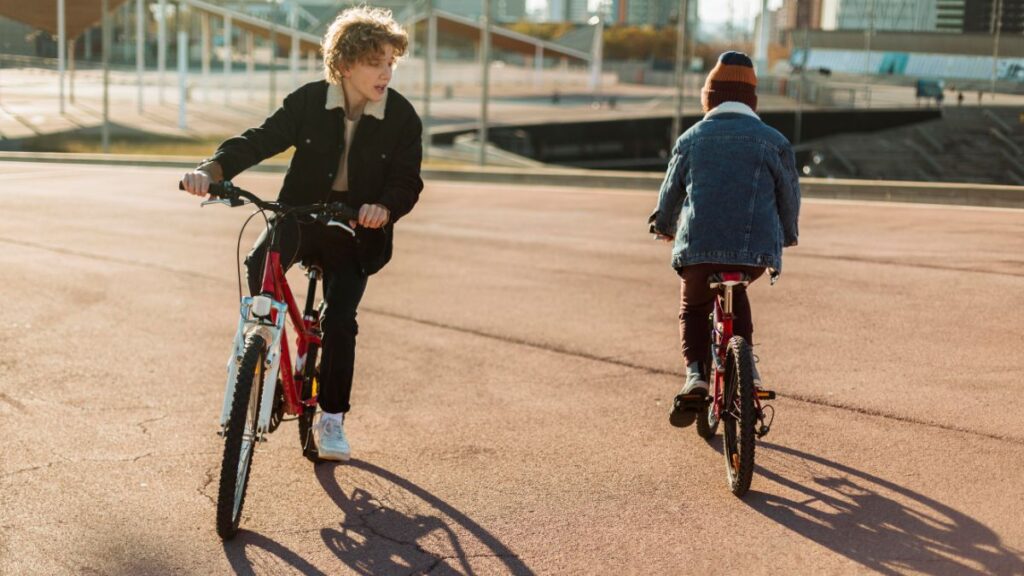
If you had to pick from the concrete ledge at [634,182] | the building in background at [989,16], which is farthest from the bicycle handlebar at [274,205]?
the building in background at [989,16]

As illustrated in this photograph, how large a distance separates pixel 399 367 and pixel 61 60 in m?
19.0

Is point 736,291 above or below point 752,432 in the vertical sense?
above

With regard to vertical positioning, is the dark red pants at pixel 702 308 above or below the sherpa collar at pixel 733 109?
below

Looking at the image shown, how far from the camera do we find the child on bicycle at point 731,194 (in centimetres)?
515

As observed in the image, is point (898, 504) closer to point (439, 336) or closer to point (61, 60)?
point (439, 336)

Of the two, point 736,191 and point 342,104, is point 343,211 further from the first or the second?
point 736,191

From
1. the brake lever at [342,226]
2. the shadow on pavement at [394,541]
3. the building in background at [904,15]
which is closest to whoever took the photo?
the shadow on pavement at [394,541]

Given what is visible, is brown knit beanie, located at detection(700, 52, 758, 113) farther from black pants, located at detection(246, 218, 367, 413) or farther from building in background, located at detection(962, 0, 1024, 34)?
building in background, located at detection(962, 0, 1024, 34)

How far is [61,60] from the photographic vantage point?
24.5m

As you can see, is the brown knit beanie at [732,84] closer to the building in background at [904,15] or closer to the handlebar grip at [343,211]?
the handlebar grip at [343,211]

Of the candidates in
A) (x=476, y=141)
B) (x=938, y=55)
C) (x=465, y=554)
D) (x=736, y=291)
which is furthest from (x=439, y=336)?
(x=938, y=55)

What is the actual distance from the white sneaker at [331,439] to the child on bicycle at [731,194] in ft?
4.64

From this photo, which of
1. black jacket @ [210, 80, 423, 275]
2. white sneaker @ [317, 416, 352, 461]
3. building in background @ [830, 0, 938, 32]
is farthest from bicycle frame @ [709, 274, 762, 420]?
building in background @ [830, 0, 938, 32]

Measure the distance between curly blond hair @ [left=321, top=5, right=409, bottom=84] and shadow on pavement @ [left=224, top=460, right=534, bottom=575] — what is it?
1598 mm
